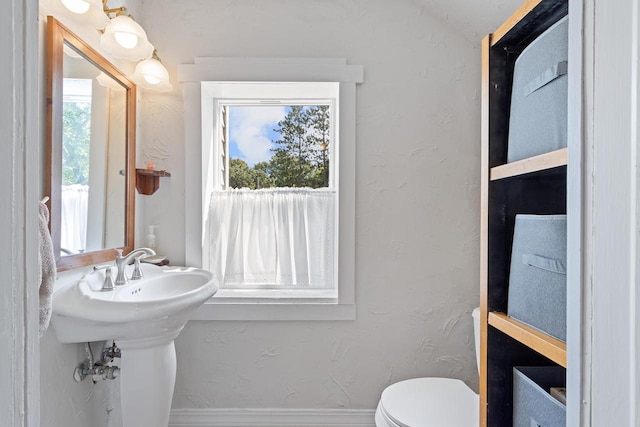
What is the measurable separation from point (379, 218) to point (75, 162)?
1250mm

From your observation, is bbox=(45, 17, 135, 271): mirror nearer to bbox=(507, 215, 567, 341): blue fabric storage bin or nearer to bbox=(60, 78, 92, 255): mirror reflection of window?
bbox=(60, 78, 92, 255): mirror reflection of window

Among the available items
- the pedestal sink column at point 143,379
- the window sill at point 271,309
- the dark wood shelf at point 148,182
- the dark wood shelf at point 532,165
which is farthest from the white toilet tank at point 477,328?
the dark wood shelf at point 148,182

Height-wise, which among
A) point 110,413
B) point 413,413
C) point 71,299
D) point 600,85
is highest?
point 600,85

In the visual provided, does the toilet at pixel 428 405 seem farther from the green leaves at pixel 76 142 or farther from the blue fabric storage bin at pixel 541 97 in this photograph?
the green leaves at pixel 76 142

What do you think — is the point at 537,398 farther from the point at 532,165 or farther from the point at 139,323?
the point at 139,323

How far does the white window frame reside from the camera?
5.74 ft

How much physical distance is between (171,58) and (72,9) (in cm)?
60

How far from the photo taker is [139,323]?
1118 millimetres

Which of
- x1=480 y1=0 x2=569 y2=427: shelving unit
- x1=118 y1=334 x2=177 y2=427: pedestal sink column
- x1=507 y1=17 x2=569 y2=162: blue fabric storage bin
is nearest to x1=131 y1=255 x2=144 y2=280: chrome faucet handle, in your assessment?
x1=118 y1=334 x2=177 y2=427: pedestal sink column

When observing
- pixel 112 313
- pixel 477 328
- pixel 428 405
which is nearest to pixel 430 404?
pixel 428 405

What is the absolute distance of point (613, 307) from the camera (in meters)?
0.43

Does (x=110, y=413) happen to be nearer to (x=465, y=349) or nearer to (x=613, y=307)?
(x=465, y=349)

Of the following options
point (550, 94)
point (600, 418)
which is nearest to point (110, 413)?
point (600, 418)

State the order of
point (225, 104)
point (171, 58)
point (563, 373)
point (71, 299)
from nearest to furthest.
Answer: point (563, 373) → point (71, 299) → point (171, 58) → point (225, 104)
